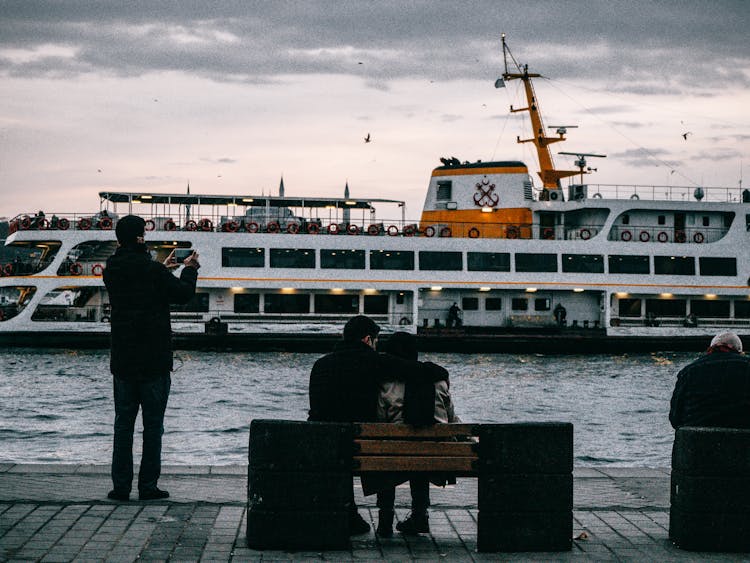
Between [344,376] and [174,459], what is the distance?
8405 mm

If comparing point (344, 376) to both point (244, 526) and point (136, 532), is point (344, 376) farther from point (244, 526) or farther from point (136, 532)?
point (136, 532)

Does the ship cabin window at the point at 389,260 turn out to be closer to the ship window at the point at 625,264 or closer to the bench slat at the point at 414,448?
the ship window at the point at 625,264

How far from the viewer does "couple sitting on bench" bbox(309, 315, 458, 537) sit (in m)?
6.55

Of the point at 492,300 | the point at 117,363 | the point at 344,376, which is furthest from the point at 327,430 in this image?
the point at 492,300

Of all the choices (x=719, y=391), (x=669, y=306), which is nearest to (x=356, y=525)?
(x=719, y=391)

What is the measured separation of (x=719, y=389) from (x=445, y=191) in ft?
122

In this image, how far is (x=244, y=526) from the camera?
675 centimetres

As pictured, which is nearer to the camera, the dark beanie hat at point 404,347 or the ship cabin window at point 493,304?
the dark beanie hat at point 404,347

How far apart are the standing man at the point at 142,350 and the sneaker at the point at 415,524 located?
6.45 feet

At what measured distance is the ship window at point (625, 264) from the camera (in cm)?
4191

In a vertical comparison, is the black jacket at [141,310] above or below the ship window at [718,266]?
below

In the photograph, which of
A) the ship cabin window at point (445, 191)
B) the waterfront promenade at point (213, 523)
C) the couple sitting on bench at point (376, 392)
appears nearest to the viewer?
the waterfront promenade at point (213, 523)

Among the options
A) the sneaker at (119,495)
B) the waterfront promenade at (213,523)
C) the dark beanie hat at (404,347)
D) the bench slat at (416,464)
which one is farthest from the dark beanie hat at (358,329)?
the sneaker at (119,495)

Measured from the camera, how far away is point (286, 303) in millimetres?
39469
